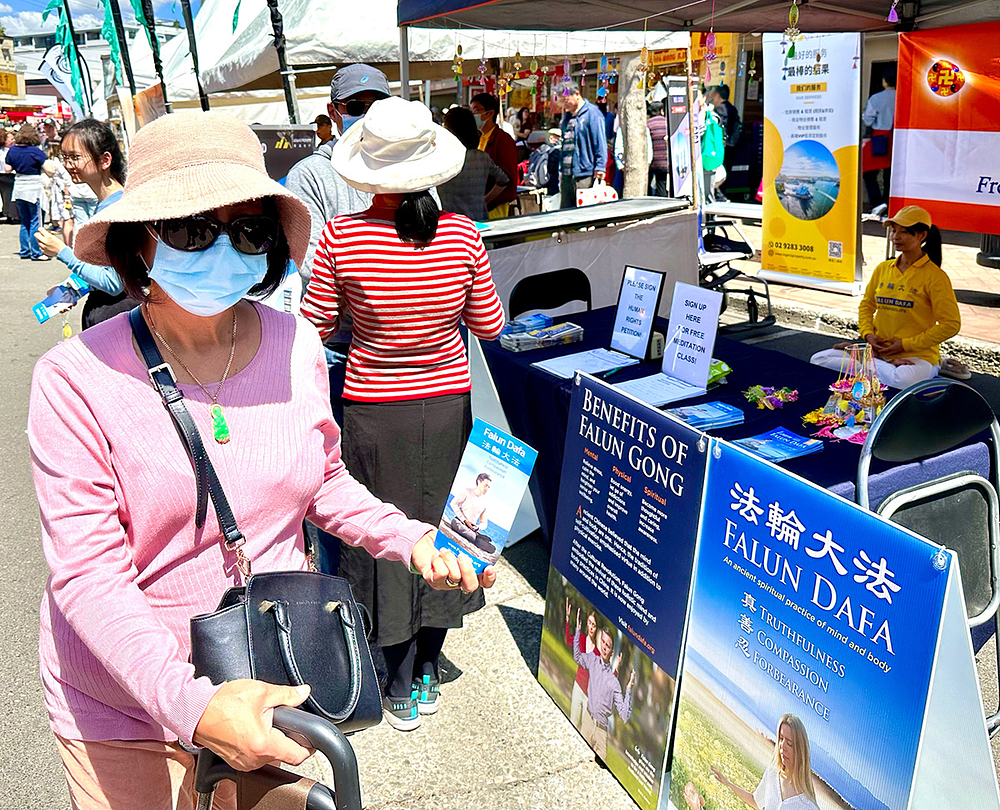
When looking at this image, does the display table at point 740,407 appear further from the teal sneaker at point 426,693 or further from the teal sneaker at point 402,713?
the teal sneaker at point 402,713

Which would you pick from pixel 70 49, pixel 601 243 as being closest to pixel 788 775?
pixel 601 243

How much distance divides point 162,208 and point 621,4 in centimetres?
488

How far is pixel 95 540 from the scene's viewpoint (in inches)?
49.3

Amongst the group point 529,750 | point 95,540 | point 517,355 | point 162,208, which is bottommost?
point 529,750

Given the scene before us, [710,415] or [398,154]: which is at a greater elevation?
[398,154]

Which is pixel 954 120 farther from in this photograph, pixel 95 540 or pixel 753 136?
pixel 753 136

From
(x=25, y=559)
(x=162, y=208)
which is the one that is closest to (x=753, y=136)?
(x=25, y=559)

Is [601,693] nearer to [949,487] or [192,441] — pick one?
[949,487]

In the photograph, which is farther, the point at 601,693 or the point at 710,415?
the point at 710,415

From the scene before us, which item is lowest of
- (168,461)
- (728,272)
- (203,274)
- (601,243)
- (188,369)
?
(728,272)

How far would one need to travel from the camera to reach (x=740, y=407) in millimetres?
3258

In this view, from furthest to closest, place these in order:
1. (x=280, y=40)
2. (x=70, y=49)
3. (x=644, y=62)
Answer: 1. (x=70, y=49)
2. (x=280, y=40)
3. (x=644, y=62)

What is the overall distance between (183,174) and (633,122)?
904 cm

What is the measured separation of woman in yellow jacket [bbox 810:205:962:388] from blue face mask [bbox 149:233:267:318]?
A: 142 inches
